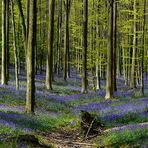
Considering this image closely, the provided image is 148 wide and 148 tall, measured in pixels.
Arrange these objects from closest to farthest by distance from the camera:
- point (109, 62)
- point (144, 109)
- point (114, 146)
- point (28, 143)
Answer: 1. point (28, 143)
2. point (114, 146)
3. point (144, 109)
4. point (109, 62)

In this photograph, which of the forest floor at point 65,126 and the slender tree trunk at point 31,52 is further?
the slender tree trunk at point 31,52

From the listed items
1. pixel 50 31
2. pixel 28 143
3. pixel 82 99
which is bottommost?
pixel 82 99

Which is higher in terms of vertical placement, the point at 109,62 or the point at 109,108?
the point at 109,62

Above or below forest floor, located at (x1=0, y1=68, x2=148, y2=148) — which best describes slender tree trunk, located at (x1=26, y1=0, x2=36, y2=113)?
above

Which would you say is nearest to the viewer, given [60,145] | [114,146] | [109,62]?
[114,146]

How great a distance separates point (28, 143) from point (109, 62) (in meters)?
18.2

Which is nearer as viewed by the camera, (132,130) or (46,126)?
(132,130)

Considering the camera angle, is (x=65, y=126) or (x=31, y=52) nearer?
(x=65, y=126)

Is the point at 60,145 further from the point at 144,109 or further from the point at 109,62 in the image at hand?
the point at 109,62

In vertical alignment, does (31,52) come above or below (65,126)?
above

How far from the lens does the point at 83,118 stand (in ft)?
54.4

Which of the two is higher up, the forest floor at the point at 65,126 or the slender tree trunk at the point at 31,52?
the slender tree trunk at the point at 31,52

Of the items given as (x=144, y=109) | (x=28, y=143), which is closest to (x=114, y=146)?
(x=28, y=143)

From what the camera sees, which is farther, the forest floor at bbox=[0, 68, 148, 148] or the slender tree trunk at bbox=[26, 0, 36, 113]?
the slender tree trunk at bbox=[26, 0, 36, 113]
